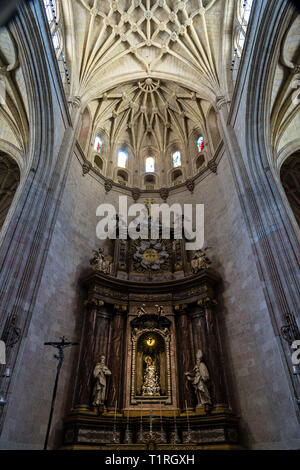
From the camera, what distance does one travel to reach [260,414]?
9688mm

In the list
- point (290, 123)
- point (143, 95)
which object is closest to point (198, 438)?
point (290, 123)

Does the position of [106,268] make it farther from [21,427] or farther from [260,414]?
[260,414]

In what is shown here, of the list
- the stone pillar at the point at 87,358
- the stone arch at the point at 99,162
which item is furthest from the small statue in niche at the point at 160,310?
the stone arch at the point at 99,162

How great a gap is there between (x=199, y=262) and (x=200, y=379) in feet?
16.4

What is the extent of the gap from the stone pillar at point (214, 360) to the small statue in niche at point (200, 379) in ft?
0.71

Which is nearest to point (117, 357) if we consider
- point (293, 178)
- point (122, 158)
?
point (293, 178)

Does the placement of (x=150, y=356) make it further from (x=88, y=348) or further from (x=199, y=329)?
(x=88, y=348)

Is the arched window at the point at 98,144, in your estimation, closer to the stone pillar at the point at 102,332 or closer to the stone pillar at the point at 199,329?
the stone pillar at the point at 102,332

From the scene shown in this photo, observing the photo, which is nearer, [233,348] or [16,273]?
[16,273]

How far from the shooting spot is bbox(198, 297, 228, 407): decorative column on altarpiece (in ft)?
34.0

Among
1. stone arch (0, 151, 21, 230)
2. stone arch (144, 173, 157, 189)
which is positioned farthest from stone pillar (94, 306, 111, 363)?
stone arch (144, 173, 157, 189)

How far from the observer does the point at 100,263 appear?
13625mm

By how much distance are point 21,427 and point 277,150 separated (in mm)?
14444

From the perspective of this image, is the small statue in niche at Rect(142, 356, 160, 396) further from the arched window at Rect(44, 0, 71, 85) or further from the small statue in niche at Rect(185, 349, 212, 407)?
the arched window at Rect(44, 0, 71, 85)
